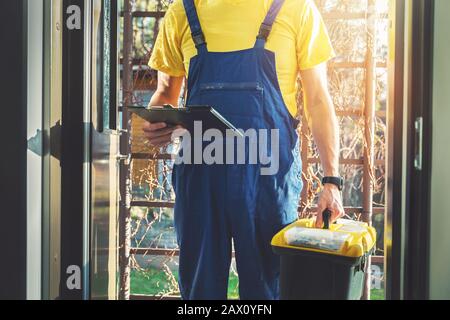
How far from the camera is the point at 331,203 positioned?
259cm

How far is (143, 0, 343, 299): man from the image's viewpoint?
2623 millimetres

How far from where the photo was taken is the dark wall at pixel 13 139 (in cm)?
200

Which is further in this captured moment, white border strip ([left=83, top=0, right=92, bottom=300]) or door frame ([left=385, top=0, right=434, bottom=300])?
white border strip ([left=83, top=0, right=92, bottom=300])

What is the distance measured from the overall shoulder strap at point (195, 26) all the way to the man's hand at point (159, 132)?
0.42 m

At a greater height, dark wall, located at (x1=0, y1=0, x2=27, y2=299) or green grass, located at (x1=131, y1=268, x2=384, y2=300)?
dark wall, located at (x1=0, y1=0, x2=27, y2=299)

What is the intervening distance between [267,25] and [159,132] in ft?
2.38

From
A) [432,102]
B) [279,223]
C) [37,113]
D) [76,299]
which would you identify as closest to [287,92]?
[279,223]

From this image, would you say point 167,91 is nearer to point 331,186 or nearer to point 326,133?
point 326,133

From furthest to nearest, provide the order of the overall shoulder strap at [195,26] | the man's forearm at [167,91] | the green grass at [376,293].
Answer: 1. the green grass at [376,293]
2. the man's forearm at [167,91]
3. the overall shoulder strap at [195,26]

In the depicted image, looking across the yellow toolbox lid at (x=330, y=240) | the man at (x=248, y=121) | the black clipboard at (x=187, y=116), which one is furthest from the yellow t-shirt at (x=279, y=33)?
the yellow toolbox lid at (x=330, y=240)

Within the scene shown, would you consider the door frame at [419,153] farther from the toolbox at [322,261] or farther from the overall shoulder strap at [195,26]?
the overall shoulder strap at [195,26]

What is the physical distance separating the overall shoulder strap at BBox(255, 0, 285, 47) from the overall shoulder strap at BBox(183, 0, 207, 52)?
0.89ft

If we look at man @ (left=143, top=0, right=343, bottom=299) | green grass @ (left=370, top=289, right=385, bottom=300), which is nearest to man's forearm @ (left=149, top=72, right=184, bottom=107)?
man @ (left=143, top=0, right=343, bottom=299)

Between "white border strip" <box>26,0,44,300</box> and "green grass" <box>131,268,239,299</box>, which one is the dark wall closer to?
"white border strip" <box>26,0,44,300</box>
